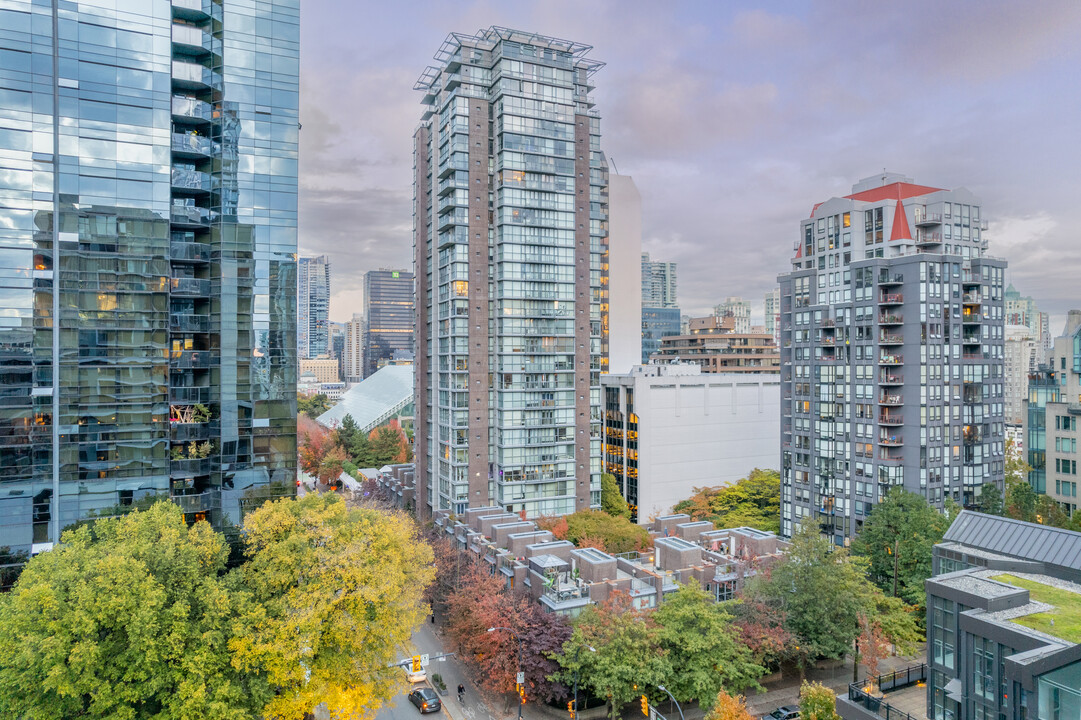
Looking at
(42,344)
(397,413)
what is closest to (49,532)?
(42,344)

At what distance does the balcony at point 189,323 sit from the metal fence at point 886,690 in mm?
48898

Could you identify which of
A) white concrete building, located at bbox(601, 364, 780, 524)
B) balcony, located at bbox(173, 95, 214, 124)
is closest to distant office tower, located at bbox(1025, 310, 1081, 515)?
white concrete building, located at bbox(601, 364, 780, 524)

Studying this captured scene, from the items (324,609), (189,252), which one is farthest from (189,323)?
(324,609)

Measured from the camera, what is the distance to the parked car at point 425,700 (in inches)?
1586

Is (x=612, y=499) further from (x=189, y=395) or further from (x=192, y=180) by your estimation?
(x=192, y=180)

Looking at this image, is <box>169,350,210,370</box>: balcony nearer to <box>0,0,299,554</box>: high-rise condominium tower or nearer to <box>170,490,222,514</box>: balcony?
<box>0,0,299,554</box>: high-rise condominium tower

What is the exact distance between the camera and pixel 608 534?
2250 inches

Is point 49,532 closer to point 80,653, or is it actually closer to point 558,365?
point 80,653

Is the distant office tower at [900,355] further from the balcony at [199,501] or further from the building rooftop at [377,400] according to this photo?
the building rooftop at [377,400]

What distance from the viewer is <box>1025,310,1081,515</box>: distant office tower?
230 ft

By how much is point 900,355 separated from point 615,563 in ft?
127

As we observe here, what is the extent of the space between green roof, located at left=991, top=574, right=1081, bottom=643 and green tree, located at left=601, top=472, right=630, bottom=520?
161ft

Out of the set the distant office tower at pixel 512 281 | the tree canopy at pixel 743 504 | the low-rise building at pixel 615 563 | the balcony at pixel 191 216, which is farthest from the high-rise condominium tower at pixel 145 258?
the tree canopy at pixel 743 504

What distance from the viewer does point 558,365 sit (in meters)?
71.6
